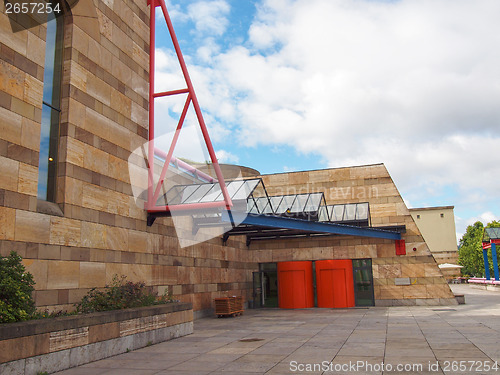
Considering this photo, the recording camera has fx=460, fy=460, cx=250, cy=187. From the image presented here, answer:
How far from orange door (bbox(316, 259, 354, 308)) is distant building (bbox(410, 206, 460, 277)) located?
1966 inches

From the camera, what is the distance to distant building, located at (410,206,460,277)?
7219 cm

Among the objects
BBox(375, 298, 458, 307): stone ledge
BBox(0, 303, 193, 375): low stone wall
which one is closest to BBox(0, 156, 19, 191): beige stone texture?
BBox(0, 303, 193, 375): low stone wall

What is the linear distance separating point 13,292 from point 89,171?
17.7ft

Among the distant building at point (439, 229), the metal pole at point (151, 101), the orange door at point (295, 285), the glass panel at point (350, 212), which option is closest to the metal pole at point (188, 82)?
the metal pole at point (151, 101)

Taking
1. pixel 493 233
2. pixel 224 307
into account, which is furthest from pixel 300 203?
pixel 493 233

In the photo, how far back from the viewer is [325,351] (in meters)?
11.0

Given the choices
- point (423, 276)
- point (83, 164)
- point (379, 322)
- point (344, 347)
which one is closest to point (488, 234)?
point (423, 276)

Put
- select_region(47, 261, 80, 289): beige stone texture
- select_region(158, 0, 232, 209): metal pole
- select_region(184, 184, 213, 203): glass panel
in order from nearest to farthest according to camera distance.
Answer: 1. select_region(47, 261, 80, 289): beige stone texture
2. select_region(158, 0, 232, 209): metal pole
3. select_region(184, 184, 213, 203): glass panel

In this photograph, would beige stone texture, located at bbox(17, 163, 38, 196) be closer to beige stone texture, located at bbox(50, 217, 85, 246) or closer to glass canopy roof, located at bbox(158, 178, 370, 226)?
beige stone texture, located at bbox(50, 217, 85, 246)

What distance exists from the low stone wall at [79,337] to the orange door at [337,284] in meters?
13.9

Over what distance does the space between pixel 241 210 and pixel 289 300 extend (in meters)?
9.85

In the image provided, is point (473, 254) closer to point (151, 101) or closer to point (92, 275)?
point (151, 101)

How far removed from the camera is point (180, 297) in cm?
1916

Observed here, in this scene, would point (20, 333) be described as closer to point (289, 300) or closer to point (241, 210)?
point (241, 210)
